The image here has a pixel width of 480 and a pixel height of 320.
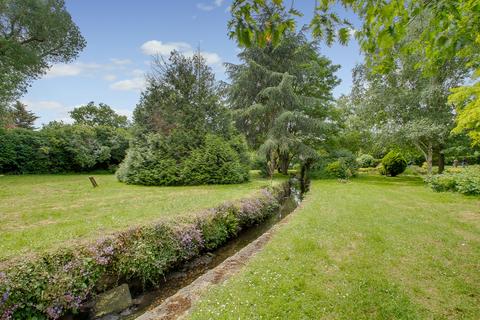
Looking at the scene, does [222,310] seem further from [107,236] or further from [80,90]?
[80,90]

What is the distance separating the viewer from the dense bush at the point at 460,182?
9.18m

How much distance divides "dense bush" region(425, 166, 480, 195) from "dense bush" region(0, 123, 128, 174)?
56.8 ft

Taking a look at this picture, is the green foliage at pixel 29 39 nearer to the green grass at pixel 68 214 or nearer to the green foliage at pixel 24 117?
the green grass at pixel 68 214

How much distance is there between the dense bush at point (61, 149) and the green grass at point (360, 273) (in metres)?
14.4

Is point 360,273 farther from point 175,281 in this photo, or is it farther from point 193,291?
point 175,281

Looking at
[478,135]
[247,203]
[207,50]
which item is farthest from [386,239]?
[207,50]

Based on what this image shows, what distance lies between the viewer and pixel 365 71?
1534 cm

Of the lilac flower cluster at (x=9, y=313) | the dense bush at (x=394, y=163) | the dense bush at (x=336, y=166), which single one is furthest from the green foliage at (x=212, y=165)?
the dense bush at (x=394, y=163)

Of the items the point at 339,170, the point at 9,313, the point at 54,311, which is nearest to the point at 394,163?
the point at 339,170

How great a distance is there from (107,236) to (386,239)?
5314 millimetres

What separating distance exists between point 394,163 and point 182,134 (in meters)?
16.2

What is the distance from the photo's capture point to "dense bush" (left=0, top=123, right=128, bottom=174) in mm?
15047

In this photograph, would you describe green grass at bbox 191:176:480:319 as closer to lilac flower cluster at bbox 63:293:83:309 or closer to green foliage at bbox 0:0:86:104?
lilac flower cluster at bbox 63:293:83:309

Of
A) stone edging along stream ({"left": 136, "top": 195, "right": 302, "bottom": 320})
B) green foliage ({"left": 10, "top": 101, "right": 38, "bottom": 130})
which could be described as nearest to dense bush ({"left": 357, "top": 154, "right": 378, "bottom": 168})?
stone edging along stream ({"left": 136, "top": 195, "right": 302, "bottom": 320})
